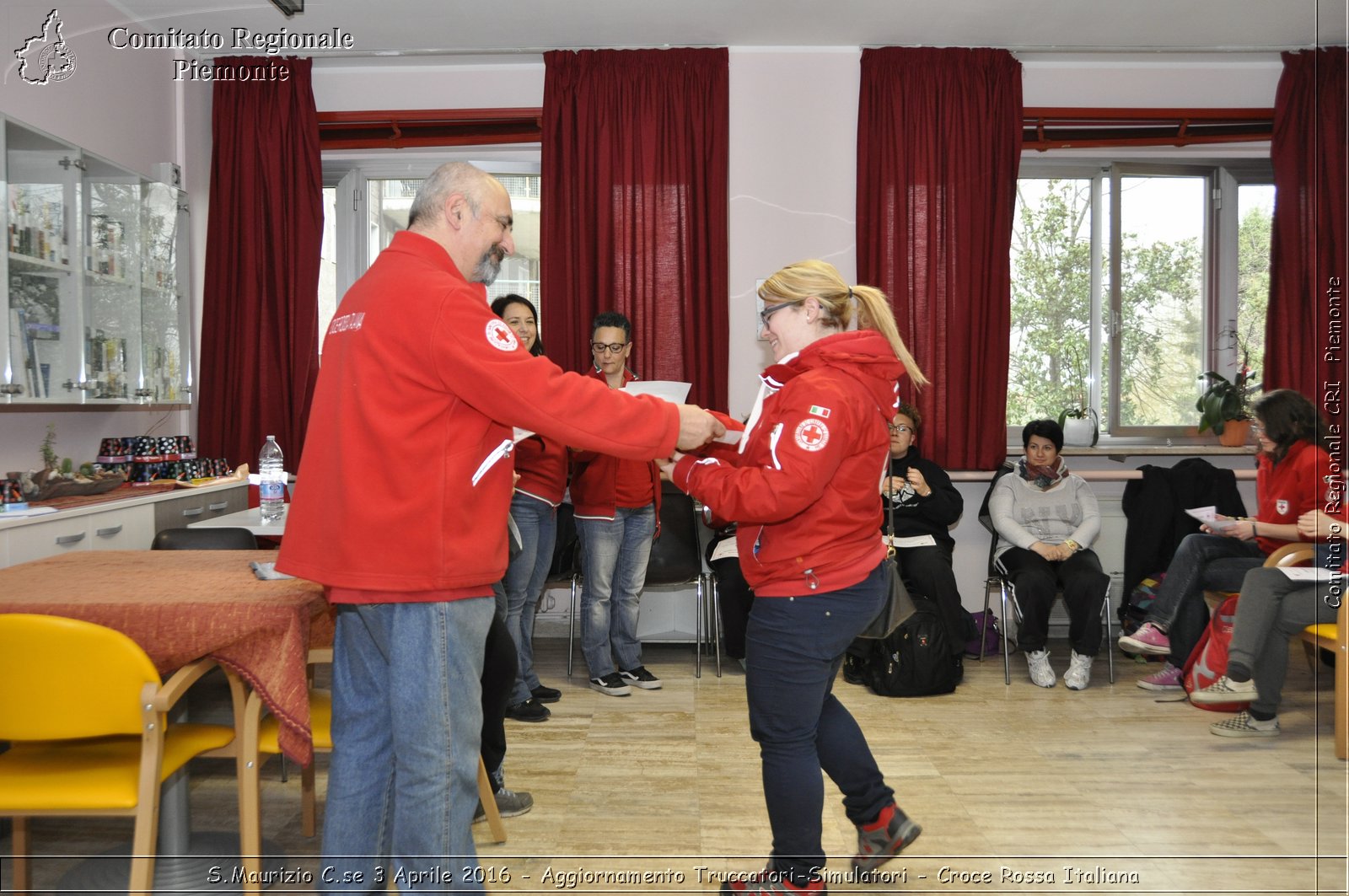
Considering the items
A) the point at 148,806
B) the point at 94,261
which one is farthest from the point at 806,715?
the point at 94,261

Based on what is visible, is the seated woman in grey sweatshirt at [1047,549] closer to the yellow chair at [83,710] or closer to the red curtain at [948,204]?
the red curtain at [948,204]

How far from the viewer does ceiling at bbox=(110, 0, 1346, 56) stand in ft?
14.1

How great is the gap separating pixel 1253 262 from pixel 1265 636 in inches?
101

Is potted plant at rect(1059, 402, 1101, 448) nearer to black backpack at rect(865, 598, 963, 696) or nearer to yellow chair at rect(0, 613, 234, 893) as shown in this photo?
black backpack at rect(865, 598, 963, 696)

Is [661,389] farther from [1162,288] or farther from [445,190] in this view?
[1162,288]

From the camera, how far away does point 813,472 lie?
1833 mm

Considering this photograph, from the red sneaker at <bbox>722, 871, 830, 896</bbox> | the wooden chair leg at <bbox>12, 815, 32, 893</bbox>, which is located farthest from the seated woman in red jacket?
the wooden chair leg at <bbox>12, 815, 32, 893</bbox>

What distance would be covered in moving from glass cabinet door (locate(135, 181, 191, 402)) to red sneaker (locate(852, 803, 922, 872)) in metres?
3.67

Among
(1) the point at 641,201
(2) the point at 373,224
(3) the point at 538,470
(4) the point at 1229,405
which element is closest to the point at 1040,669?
(4) the point at 1229,405

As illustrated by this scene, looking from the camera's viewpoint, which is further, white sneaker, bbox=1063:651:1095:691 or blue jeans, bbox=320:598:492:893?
white sneaker, bbox=1063:651:1095:691

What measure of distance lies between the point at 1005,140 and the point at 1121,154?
791 mm

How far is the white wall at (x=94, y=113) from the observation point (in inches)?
146

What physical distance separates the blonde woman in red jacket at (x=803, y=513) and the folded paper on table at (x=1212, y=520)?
8.41 feet

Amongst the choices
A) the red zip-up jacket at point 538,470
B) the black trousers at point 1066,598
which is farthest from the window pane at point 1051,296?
the red zip-up jacket at point 538,470
